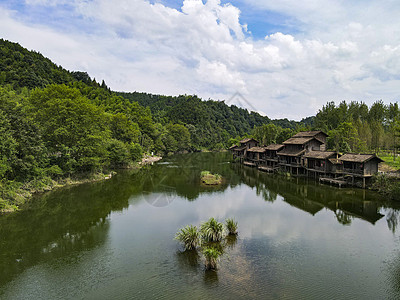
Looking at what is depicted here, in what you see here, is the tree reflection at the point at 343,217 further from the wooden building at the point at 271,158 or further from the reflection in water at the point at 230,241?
the wooden building at the point at 271,158

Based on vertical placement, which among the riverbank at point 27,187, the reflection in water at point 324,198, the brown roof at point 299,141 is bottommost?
the reflection in water at point 324,198

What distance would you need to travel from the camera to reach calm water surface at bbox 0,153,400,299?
1200cm

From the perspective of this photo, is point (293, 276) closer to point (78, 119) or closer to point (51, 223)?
point (51, 223)

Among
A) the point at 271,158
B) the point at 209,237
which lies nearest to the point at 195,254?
the point at 209,237

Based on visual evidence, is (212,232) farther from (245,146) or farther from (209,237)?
(245,146)

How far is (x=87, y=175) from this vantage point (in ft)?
128

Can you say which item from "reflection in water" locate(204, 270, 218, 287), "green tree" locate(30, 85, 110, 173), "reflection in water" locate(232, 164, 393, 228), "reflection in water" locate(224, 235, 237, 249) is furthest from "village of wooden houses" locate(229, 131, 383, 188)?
"green tree" locate(30, 85, 110, 173)

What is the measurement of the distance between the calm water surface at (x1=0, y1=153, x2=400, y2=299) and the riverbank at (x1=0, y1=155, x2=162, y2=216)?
50.6 inches

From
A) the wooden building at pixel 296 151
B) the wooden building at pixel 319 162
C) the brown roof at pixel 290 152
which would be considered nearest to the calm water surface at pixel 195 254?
the wooden building at pixel 319 162

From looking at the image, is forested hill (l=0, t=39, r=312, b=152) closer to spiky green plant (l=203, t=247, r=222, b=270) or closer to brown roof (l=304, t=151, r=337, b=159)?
brown roof (l=304, t=151, r=337, b=159)

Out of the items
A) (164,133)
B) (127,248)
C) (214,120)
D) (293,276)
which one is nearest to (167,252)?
(127,248)

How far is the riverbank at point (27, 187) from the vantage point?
2353cm

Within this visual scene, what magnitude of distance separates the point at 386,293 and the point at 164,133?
8460cm

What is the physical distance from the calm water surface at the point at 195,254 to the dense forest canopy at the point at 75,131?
199 inches
